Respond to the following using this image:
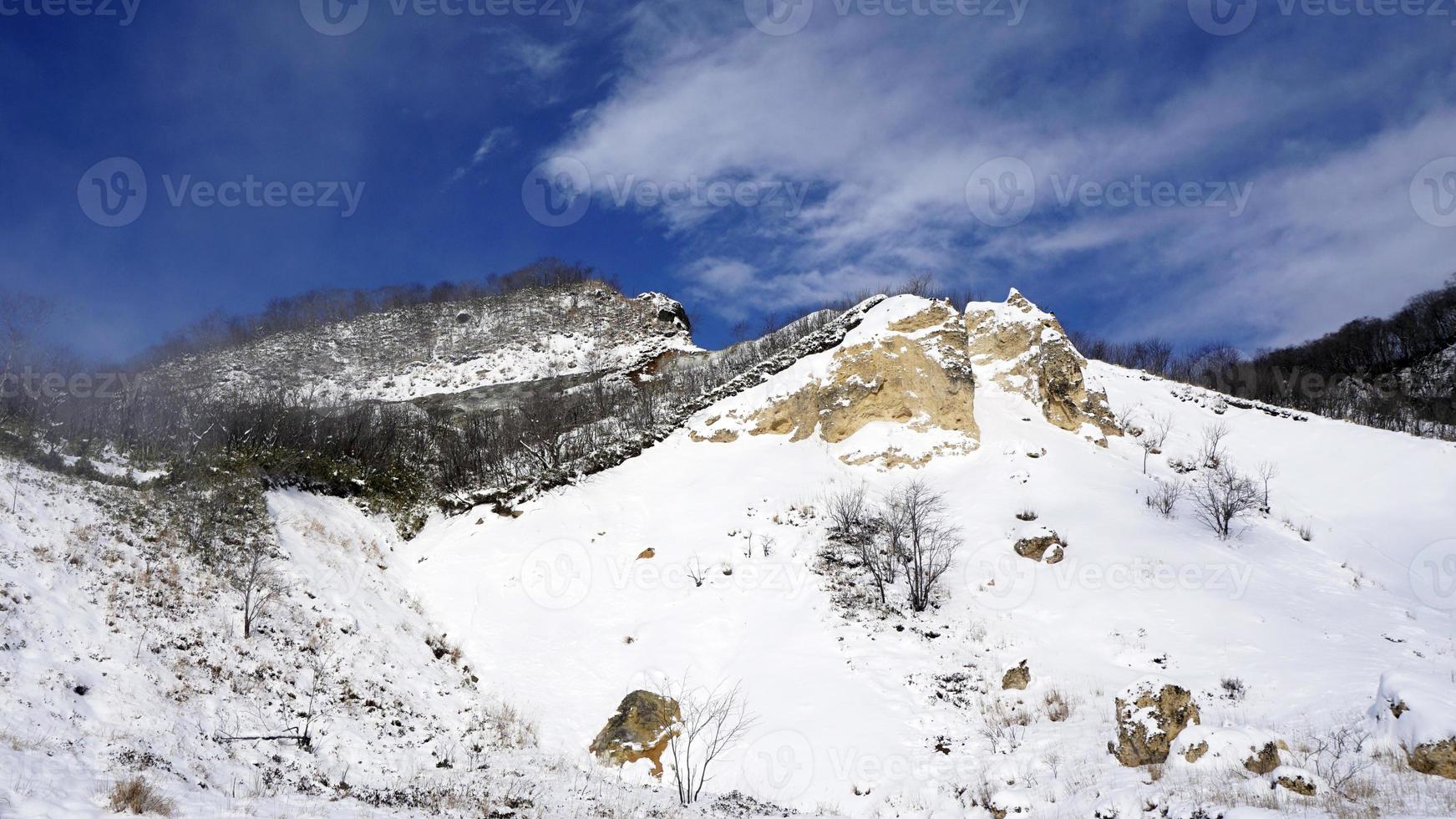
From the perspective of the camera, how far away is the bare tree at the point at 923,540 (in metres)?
18.4

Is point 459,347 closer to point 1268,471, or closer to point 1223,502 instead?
point 1223,502

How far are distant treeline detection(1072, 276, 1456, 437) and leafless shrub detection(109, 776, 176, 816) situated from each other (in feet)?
185

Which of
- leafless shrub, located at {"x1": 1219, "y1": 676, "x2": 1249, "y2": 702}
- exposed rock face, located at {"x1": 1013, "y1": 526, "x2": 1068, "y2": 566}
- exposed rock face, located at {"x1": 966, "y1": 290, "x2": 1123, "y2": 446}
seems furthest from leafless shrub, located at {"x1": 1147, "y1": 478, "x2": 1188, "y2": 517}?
leafless shrub, located at {"x1": 1219, "y1": 676, "x2": 1249, "y2": 702}

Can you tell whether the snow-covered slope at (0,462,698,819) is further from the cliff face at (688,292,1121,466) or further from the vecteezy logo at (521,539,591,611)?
the cliff face at (688,292,1121,466)

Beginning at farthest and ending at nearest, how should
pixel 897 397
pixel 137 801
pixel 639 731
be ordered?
pixel 897 397, pixel 639 731, pixel 137 801

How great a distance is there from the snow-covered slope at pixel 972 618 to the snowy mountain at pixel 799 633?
0.32 feet

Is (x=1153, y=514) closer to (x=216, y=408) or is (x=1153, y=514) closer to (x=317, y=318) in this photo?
(x=216, y=408)

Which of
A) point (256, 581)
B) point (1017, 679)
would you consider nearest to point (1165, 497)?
point (1017, 679)

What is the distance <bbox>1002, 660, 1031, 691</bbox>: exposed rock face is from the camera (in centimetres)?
Result: 1479

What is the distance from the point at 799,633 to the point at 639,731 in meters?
4.81

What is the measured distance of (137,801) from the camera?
6594 millimetres

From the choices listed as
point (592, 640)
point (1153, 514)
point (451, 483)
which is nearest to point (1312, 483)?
point (1153, 514)

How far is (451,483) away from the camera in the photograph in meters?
26.7
